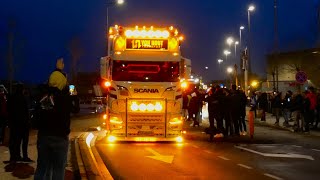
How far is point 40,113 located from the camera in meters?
7.30

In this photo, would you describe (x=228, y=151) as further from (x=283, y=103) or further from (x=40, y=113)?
(x=283, y=103)

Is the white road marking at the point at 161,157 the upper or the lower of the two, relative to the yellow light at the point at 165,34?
lower

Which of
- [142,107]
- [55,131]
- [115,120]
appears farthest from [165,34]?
[55,131]

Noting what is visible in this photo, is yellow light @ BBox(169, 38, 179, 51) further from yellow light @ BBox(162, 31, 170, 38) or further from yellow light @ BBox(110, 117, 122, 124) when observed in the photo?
yellow light @ BBox(110, 117, 122, 124)

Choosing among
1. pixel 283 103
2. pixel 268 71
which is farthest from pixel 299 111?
pixel 268 71

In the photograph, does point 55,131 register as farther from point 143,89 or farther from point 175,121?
point 175,121

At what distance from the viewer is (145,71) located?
1886 cm

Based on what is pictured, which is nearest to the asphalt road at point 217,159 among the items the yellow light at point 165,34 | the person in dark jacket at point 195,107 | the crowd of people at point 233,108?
the crowd of people at point 233,108

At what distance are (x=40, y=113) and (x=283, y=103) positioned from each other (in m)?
24.0

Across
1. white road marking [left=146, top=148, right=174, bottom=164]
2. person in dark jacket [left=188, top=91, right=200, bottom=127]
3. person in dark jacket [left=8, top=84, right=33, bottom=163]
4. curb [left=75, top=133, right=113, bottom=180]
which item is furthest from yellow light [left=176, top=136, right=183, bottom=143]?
person in dark jacket [left=188, top=91, right=200, bottom=127]

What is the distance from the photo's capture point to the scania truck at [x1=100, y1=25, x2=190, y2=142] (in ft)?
60.8

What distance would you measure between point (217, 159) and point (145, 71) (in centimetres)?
521

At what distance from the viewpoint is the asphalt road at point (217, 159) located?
12016mm

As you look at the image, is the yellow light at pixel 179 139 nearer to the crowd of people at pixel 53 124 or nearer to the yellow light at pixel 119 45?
the yellow light at pixel 119 45
